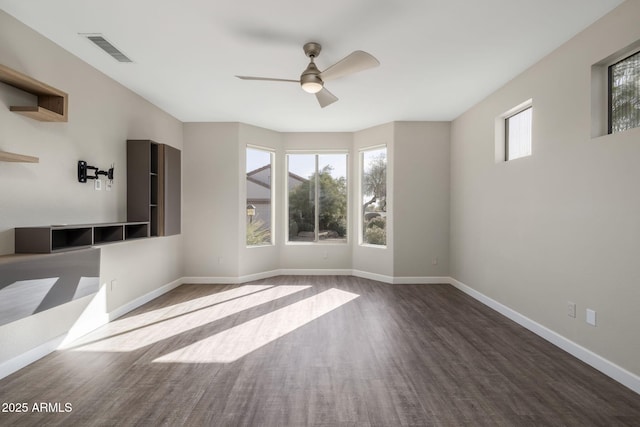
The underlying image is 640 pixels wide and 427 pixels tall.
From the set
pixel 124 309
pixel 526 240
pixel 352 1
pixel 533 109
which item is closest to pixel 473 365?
pixel 526 240

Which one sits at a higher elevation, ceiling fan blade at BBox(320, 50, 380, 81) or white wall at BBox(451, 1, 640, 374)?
ceiling fan blade at BBox(320, 50, 380, 81)

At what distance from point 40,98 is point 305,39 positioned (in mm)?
2273

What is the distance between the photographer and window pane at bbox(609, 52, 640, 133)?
2.31 m

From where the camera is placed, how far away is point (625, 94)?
240cm

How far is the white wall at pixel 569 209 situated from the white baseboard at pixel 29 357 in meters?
4.60

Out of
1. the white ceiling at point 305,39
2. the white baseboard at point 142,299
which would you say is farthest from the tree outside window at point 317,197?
the white baseboard at point 142,299

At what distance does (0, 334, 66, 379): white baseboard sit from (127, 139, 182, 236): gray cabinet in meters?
1.46

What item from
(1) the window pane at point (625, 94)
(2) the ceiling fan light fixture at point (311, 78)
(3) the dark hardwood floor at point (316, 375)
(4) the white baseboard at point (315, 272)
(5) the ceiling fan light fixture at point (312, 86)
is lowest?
(3) the dark hardwood floor at point (316, 375)

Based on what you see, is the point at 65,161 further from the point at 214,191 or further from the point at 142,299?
the point at 214,191

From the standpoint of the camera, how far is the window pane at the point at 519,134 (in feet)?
11.5

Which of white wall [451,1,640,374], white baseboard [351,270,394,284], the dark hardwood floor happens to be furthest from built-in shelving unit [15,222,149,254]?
white wall [451,1,640,374]

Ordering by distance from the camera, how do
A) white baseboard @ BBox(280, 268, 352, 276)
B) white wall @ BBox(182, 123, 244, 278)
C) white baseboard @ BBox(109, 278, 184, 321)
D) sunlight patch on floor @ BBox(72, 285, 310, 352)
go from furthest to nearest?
white baseboard @ BBox(280, 268, 352, 276), white wall @ BBox(182, 123, 244, 278), white baseboard @ BBox(109, 278, 184, 321), sunlight patch on floor @ BBox(72, 285, 310, 352)

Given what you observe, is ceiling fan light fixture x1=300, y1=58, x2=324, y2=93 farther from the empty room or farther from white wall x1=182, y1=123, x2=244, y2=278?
white wall x1=182, y1=123, x2=244, y2=278

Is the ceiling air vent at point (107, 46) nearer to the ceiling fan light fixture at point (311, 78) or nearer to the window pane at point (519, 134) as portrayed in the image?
the ceiling fan light fixture at point (311, 78)
